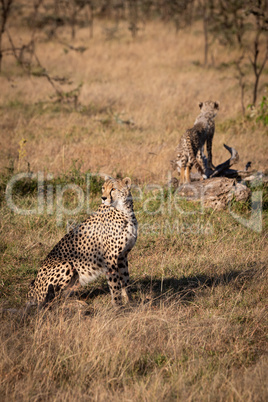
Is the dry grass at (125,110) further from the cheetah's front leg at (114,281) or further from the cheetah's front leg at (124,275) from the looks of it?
the cheetah's front leg at (114,281)

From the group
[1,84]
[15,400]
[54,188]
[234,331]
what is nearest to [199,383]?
[234,331]

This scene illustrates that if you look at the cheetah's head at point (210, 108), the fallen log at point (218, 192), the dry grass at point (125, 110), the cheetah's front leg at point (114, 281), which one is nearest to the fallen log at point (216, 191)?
the fallen log at point (218, 192)

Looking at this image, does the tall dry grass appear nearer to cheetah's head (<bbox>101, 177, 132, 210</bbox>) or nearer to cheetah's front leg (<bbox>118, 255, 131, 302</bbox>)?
cheetah's front leg (<bbox>118, 255, 131, 302</bbox>)

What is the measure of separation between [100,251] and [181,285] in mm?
961

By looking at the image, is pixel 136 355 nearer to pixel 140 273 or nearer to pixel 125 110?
pixel 140 273

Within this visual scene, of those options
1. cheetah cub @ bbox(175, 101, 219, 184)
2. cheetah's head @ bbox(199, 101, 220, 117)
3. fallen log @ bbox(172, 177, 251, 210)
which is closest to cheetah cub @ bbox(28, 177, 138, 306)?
fallen log @ bbox(172, 177, 251, 210)

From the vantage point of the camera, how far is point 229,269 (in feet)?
14.4

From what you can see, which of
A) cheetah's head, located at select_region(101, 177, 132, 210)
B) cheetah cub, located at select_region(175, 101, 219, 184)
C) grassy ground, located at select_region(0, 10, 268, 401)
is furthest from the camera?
cheetah cub, located at select_region(175, 101, 219, 184)

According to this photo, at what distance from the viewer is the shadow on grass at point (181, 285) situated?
3.99m

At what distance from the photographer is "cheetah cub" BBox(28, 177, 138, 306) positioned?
11.9 ft

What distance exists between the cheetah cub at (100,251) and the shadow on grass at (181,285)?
280 millimetres

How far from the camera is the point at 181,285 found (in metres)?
4.19

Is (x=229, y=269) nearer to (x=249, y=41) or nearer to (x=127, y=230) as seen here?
(x=127, y=230)

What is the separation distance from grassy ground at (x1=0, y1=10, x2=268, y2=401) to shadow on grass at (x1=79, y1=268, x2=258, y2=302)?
0.6 inches
